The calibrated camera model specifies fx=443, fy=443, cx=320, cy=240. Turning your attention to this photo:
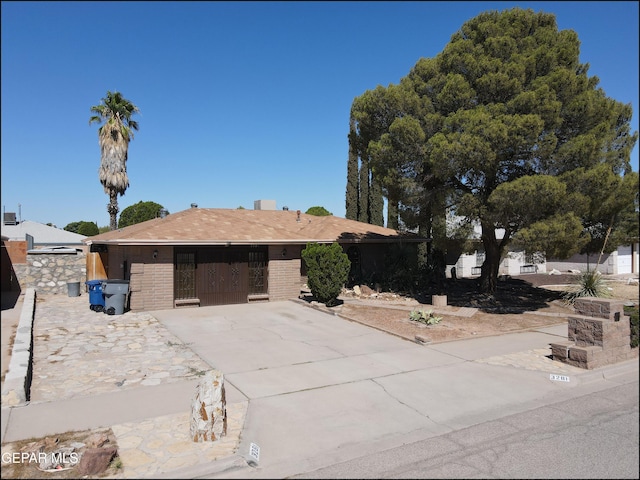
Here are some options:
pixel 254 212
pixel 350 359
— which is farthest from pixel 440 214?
pixel 254 212

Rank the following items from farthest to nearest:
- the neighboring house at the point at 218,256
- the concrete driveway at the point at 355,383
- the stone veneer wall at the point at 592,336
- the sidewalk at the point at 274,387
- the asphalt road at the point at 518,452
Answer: the neighboring house at the point at 218,256 → the stone veneer wall at the point at 592,336 → the concrete driveway at the point at 355,383 → the sidewalk at the point at 274,387 → the asphalt road at the point at 518,452

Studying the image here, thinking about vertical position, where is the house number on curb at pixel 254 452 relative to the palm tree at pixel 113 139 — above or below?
below

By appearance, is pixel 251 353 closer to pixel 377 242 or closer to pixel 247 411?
pixel 247 411

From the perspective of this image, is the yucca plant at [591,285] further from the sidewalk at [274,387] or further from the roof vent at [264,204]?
the roof vent at [264,204]

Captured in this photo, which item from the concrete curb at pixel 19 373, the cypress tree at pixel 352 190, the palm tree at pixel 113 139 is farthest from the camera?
the cypress tree at pixel 352 190

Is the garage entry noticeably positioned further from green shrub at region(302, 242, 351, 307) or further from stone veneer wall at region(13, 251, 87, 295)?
stone veneer wall at region(13, 251, 87, 295)

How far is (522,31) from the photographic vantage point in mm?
15086

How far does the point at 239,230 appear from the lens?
685 inches

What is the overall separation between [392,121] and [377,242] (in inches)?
211

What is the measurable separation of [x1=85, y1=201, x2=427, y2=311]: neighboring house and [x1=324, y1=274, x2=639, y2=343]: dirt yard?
8.12ft

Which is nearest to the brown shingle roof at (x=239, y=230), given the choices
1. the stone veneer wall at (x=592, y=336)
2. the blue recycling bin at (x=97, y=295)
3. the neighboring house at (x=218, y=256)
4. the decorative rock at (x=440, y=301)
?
the neighboring house at (x=218, y=256)

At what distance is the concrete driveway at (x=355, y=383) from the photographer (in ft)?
17.8

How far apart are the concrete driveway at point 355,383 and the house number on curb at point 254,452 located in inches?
2.8

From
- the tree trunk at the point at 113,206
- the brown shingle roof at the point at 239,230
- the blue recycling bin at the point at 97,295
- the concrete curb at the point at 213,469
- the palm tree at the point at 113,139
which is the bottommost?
the concrete curb at the point at 213,469
